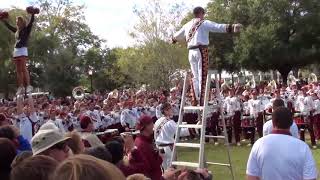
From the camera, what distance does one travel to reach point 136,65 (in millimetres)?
52812

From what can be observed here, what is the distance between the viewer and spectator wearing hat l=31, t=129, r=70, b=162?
182 inches

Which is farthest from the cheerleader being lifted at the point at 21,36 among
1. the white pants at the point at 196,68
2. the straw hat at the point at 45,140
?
the straw hat at the point at 45,140

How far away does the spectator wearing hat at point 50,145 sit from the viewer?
462 centimetres

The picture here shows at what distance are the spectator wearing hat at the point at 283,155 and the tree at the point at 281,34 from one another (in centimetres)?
4014

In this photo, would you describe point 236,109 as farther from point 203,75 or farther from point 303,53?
point 303,53

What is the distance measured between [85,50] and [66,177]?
68.5 m

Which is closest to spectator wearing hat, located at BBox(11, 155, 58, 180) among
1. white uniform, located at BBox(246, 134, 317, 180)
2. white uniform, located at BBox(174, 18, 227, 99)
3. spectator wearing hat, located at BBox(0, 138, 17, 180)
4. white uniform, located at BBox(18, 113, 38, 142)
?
spectator wearing hat, located at BBox(0, 138, 17, 180)

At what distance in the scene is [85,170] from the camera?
94.6 inches

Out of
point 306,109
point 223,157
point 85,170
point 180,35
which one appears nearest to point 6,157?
point 85,170

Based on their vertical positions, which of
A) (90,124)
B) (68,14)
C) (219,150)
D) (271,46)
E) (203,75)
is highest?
(68,14)

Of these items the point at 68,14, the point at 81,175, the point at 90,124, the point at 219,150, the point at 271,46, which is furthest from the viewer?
the point at 68,14

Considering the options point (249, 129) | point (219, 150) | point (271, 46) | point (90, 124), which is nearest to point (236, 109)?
point (249, 129)

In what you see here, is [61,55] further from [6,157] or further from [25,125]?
[6,157]

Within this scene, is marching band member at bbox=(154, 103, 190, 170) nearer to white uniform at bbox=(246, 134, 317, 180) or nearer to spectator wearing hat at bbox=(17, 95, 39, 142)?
spectator wearing hat at bbox=(17, 95, 39, 142)
